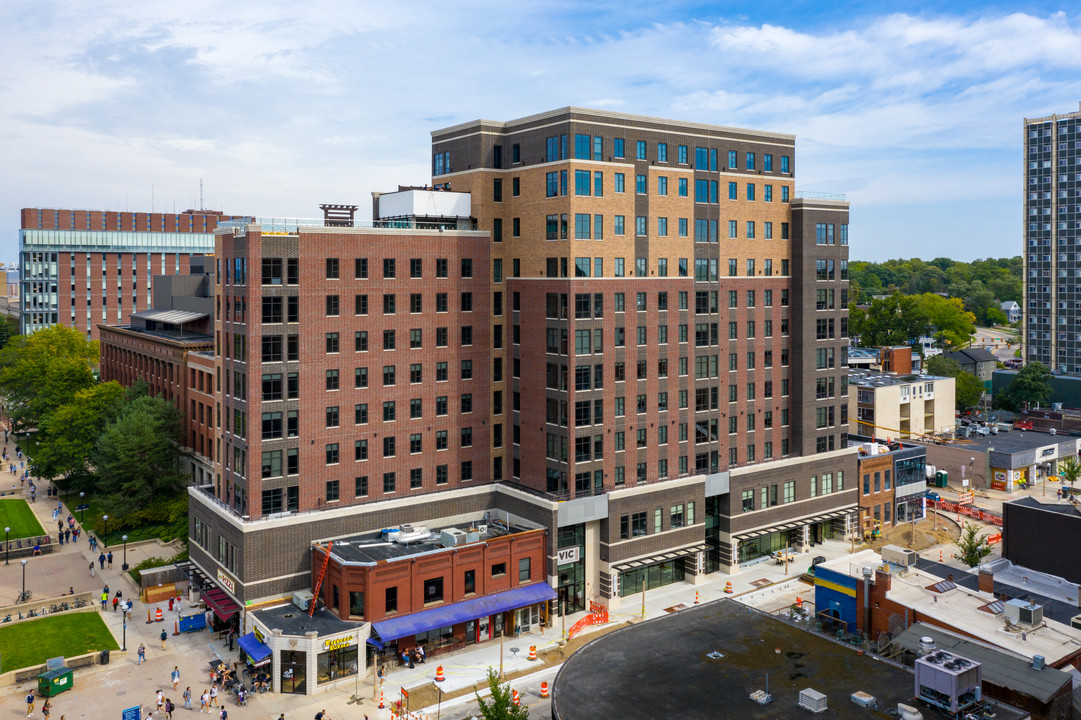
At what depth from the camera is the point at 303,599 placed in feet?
203

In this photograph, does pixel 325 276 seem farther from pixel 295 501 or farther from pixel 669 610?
pixel 669 610

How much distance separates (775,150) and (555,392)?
3607 centimetres

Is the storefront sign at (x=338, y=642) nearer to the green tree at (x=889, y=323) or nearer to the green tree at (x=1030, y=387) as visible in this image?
the green tree at (x=1030, y=387)

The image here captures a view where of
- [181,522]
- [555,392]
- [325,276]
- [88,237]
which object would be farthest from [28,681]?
[88,237]

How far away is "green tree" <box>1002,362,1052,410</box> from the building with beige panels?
27.9m

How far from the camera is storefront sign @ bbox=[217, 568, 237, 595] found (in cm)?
6371

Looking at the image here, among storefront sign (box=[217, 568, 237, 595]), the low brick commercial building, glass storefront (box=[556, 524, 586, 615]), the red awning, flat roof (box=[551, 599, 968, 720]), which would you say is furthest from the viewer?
glass storefront (box=[556, 524, 586, 615])

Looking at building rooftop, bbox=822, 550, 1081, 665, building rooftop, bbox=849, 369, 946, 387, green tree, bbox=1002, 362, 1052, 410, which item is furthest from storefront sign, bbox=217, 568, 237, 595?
green tree, bbox=1002, 362, 1052, 410

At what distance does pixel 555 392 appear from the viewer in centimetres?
7144

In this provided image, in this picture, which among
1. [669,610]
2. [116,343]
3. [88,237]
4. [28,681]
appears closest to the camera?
[28,681]

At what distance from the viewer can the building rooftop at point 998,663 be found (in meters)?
46.1

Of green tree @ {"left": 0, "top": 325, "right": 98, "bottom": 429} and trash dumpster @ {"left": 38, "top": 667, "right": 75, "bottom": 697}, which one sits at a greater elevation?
green tree @ {"left": 0, "top": 325, "right": 98, "bottom": 429}

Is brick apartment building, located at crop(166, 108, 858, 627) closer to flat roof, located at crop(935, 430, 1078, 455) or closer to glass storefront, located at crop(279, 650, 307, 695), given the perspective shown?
glass storefront, located at crop(279, 650, 307, 695)

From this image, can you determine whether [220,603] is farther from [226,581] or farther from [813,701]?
[813,701]
